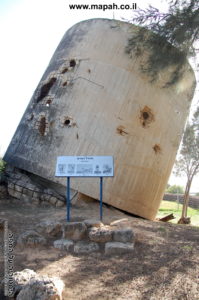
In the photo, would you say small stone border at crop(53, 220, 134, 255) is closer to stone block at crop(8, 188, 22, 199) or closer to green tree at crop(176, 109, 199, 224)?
stone block at crop(8, 188, 22, 199)

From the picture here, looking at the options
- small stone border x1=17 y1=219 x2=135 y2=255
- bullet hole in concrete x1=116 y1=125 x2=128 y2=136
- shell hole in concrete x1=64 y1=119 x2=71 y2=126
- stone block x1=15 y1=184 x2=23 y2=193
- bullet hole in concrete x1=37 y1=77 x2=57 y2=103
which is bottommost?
small stone border x1=17 y1=219 x2=135 y2=255

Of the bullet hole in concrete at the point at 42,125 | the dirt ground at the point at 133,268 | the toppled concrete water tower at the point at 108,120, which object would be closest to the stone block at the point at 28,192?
the toppled concrete water tower at the point at 108,120

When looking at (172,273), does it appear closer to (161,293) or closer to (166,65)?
(161,293)

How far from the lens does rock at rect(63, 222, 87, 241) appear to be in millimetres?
5562

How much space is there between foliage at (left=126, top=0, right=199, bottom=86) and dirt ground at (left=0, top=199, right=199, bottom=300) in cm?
482

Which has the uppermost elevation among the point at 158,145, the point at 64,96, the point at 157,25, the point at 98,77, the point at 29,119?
the point at 157,25

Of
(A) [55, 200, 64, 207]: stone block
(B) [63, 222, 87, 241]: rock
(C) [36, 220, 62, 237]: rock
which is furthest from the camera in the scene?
(A) [55, 200, 64, 207]: stone block

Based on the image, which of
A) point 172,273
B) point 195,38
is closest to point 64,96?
point 195,38

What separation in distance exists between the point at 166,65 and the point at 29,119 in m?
5.14

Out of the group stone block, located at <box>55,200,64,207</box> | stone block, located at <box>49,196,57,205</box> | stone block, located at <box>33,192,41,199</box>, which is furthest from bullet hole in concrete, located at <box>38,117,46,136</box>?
stone block, located at <box>55,200,64,207</box>

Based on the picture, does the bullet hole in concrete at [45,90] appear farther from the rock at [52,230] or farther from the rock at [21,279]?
the rock at [21,279]

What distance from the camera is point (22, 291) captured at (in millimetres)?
3225

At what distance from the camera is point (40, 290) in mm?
3135

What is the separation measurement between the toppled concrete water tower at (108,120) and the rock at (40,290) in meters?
5.88
